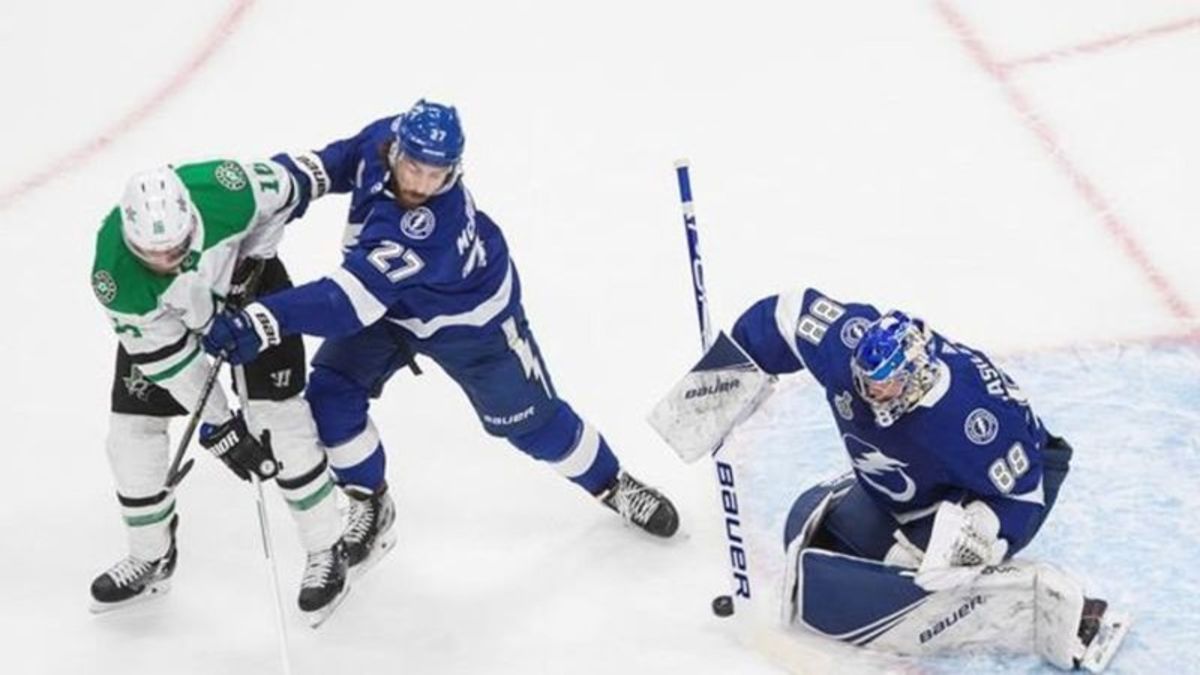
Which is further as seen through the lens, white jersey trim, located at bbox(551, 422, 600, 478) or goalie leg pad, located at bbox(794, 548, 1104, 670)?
white jersey trim, located at bbox(551, 422, 600, 478)

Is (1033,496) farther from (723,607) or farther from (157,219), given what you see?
(157,219)

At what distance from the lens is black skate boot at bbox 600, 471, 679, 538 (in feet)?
15.4

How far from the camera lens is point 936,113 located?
19.7 ft

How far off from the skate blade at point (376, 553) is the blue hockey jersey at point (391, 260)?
511 mm

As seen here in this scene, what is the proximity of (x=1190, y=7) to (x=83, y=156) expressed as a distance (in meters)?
3.15

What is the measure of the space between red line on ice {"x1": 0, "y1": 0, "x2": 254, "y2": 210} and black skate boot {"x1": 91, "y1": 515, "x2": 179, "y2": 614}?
1643 mm

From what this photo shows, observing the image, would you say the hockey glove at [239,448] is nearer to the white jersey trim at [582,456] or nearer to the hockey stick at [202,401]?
the hockey stick at [202,401]

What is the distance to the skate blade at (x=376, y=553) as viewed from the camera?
4605 millimetres

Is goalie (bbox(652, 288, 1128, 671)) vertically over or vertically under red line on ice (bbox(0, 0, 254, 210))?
under

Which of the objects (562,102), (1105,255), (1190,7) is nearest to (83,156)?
(562,102)

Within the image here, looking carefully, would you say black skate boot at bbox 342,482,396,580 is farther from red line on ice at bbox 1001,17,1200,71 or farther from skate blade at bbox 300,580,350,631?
red line on ice at bbox 1001,17,1200,71

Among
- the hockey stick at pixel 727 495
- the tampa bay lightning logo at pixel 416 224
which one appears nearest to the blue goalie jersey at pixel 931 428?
the hockey stick at pixel 727 495

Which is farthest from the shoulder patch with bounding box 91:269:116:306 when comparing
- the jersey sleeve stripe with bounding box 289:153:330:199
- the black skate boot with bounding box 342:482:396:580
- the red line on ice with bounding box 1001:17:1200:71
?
the red line on ice with bounding box 1001:17:1200:71

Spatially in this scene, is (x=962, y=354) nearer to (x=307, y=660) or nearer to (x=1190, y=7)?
(x=307, y=660)
